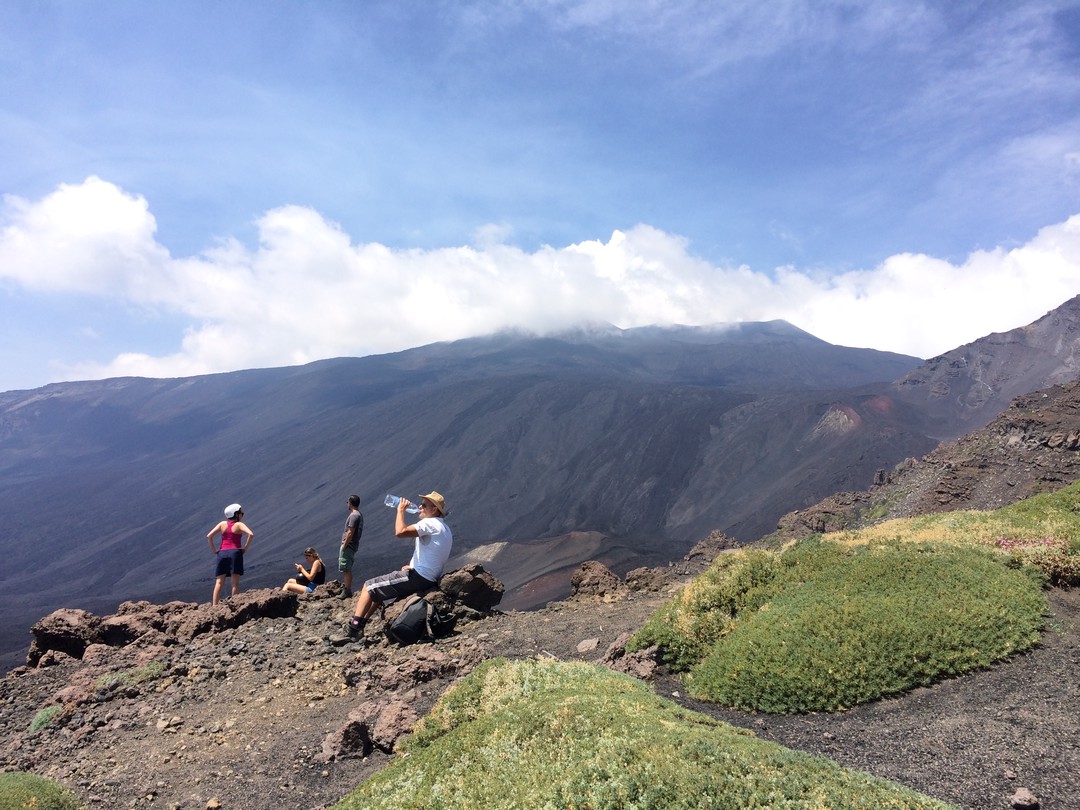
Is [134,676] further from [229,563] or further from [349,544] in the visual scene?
[349,544]

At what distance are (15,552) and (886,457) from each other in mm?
78358

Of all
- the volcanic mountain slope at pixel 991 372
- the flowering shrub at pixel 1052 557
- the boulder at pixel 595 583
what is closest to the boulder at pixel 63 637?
the boulder at pixel 595 583

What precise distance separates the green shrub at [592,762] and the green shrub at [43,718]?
17.0 feet

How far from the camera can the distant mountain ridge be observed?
47562 mm

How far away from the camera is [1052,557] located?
277 inches

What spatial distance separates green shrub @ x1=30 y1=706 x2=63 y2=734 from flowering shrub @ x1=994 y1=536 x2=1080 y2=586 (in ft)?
36.3

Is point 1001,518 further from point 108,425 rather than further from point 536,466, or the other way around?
point 108,425

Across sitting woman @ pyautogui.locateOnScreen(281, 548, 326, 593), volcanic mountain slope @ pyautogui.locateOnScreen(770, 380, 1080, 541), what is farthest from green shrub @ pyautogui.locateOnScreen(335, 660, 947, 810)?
volcanic mountain slope @ pyautogui.locateOnScreen(770, 380, 1080, 541)

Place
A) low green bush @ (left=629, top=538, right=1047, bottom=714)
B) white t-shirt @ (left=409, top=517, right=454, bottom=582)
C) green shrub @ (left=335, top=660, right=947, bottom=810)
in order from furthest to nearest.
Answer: white t-shirt @ (left=409, top=517, right=454, bottom=582) < low green bush @ (left=629, top=538, right=1047, bottom=714) < green shrub @ (left=335, top=660, right=947, bottom=810)

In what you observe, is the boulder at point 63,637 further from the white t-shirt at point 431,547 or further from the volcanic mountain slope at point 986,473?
the volcanic mountain slope at point 986,473

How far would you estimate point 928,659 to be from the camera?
5512 millimetres

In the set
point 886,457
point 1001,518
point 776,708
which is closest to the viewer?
point 776,708

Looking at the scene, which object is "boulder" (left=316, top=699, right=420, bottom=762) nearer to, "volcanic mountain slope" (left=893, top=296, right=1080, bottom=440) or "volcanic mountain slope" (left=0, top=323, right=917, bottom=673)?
"volcanic mountain slope" (left=0, top=323, right=917, bottom=673)

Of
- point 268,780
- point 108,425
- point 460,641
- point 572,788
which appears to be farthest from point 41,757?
point 108,425
